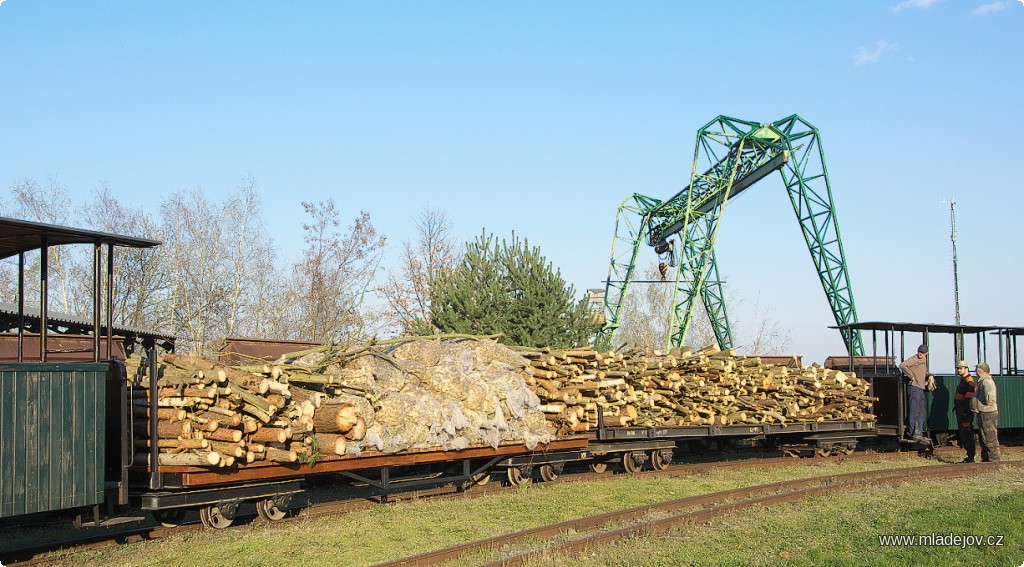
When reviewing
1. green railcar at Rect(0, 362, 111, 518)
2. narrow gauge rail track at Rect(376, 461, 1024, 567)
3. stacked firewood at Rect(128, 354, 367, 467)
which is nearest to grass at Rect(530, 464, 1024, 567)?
narrow gauge rail track at Rect(376, 461, 1024, 567)

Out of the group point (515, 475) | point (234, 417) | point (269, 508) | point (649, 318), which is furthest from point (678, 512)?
point (649, 318)

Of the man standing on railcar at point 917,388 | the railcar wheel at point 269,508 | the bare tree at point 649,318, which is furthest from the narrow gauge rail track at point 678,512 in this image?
the bare tree at point 649,318

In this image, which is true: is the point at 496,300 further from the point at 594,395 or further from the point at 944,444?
the point at 944,444

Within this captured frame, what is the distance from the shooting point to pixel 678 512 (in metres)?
10.4

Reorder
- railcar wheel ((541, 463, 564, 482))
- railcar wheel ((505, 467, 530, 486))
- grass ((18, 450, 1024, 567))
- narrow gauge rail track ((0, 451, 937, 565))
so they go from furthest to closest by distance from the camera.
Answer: railcar wheel ((541, 463, 564, 482))
railcar wheel ((505, 467, 530, 486))
narrow gauge rail track ((0, 451, 937, 565))
grass ((18, 450, 1024, 567))

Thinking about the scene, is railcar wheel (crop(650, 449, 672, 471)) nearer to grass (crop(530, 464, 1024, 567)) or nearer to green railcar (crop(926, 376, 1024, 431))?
grass (crop(530, 464, 1024, 567))

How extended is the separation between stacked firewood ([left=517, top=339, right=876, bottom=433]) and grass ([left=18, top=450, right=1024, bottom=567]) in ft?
6.25

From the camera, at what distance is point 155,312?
32781 mm

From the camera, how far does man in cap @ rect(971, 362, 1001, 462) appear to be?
51.1 feet

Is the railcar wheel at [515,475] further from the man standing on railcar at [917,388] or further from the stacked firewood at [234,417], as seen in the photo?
the man standing on railcar at [917,388]

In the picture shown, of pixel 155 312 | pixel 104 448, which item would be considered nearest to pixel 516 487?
pixel 104 448

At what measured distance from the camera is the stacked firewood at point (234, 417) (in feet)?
29.0

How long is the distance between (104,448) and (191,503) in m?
1.08

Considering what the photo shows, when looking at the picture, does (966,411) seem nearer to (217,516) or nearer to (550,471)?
(550,471)
